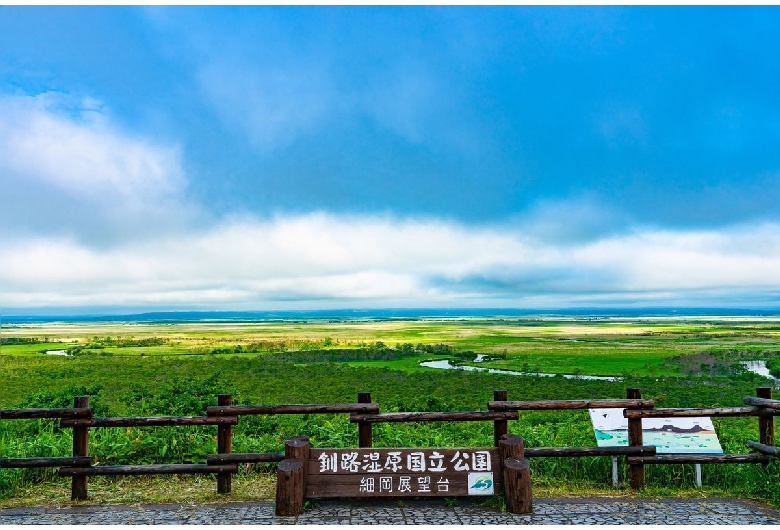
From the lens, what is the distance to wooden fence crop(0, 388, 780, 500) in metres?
6.04

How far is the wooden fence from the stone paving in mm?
407

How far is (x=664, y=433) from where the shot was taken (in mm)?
6590

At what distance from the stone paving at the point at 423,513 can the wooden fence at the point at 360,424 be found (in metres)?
0.41

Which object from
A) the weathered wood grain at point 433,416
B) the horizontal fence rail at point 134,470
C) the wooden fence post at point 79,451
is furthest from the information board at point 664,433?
the wooden fence post at point 79,451

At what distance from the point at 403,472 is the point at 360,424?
892 millimetres

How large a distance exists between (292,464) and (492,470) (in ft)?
6.90

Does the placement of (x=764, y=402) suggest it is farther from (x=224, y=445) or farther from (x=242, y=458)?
(x=224, y=445)

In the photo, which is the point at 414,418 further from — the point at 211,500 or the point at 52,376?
the point at 52,376

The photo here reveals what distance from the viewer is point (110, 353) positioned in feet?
153

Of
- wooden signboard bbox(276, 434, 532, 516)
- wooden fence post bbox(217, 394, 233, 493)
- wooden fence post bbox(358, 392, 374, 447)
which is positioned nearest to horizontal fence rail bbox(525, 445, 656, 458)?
wooden signboard bbox(276, 434, 532, 516)

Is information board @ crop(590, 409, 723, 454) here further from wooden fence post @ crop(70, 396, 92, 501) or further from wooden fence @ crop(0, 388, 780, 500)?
wooden fence post @ crop(70, 396, 92, 501)

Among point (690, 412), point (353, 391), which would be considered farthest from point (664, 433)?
point (353, 391)

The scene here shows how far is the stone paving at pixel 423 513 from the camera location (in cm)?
529

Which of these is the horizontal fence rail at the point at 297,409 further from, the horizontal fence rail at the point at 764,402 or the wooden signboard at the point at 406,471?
the horizontal fence rail at the point at 764,402
